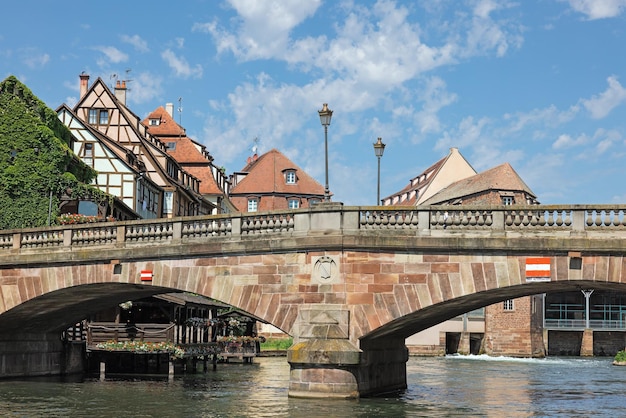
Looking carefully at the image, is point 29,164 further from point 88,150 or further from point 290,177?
point 290,177

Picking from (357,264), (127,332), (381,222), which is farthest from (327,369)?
(127,332)

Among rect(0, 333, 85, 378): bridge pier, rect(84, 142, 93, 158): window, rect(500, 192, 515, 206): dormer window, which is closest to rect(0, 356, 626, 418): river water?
rect(0, 333, 85, 378): bridge pier

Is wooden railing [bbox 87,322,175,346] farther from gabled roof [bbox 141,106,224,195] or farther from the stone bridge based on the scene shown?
gabled roof [bbox 141,106,224,195]

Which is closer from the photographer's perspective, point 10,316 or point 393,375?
point 393,375

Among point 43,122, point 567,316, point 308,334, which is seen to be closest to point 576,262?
point 308,334

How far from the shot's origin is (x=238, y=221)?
981 inches

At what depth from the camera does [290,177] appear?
81312 mm

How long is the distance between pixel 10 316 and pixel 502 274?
16622 millimetres

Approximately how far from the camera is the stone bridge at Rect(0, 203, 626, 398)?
72.5 ft

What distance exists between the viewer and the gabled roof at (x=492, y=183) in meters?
65.9

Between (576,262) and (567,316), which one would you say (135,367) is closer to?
(576,262)

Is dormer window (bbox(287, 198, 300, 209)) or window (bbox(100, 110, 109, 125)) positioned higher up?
window (bbox(100, 110, 109, 125))

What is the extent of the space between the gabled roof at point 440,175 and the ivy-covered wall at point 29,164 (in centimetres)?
4201

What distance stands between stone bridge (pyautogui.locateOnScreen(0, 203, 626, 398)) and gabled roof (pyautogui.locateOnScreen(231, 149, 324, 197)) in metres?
53.3
